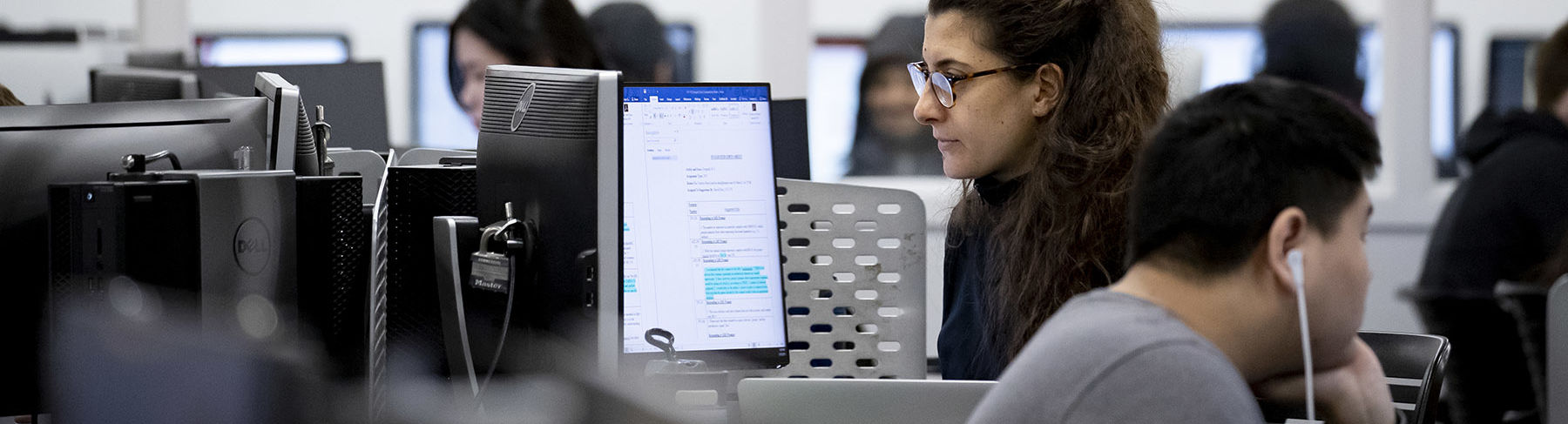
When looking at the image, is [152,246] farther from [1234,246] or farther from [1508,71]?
[1508,71]

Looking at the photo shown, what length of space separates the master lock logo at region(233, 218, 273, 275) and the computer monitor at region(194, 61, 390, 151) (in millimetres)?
1124

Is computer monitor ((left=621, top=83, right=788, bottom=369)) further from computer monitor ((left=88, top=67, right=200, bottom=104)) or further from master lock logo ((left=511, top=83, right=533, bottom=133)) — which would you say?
computer monitor ((left=88, top=67, right=200, bottom=104))

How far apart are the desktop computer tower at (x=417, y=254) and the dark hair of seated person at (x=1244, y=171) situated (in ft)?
3.20

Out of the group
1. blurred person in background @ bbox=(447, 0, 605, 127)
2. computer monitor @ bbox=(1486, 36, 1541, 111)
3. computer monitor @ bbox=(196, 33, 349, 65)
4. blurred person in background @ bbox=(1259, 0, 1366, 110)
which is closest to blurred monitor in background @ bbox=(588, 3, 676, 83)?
computer monitor @ bbox=(196, 33, 349, 65)

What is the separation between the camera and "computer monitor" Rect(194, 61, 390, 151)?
8.28 feet

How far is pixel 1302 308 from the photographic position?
0.96m

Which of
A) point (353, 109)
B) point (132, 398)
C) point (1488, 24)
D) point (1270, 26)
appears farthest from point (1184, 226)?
point (1488, 24)

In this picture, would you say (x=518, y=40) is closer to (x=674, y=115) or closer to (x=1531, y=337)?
(x=674, y=115)

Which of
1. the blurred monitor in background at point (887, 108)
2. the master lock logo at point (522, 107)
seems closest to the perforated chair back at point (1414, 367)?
the master lock logo at point (522, 107)

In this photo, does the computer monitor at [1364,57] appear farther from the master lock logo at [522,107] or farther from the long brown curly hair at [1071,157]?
the master lock logo at [522,107]

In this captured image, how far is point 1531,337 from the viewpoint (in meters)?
2.93

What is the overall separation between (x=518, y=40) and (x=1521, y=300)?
2.22 metres

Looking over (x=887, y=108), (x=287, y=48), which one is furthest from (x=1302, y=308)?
(x=287, y=48)

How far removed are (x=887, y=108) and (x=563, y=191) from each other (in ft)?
10.3
